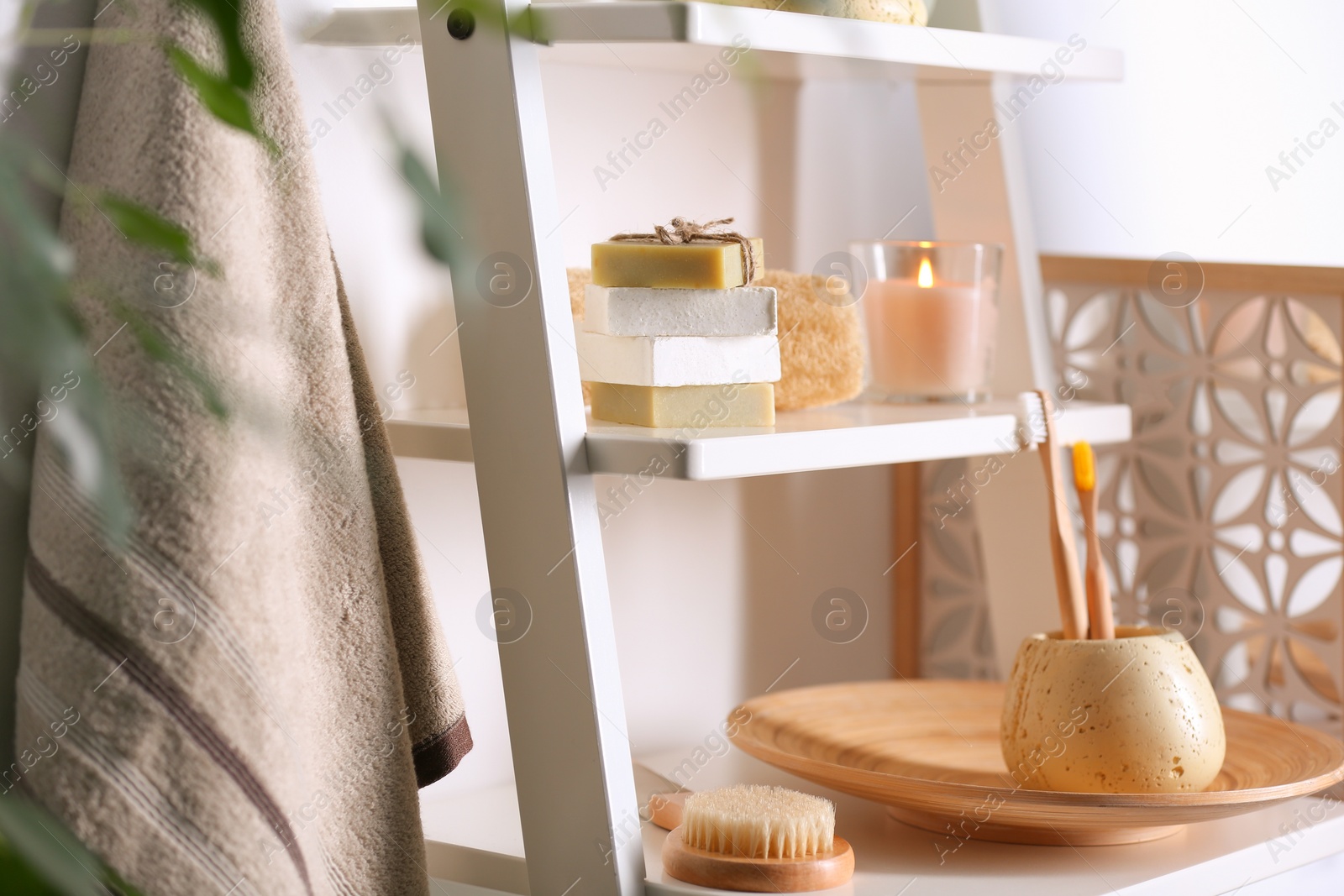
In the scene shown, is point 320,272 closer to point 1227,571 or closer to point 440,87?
point 440,87

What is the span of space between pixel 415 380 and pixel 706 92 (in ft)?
1.06

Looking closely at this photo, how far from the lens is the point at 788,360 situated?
765 millimetres

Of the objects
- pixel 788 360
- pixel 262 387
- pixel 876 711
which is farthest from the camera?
pixel 876 711

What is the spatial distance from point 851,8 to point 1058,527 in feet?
1.05

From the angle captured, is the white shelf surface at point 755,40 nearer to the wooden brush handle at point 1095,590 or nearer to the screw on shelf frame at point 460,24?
the screw on shelf frame at point 460,24

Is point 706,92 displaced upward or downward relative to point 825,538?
upward

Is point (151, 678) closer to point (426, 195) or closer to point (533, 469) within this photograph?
point (533, 469)

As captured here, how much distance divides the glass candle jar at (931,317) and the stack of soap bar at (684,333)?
21cm

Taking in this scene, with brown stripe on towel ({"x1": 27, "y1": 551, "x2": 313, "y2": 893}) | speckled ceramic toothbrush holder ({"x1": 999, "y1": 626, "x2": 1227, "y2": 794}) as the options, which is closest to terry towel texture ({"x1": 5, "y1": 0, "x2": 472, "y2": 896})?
brown stripe on towel ({"x1": 27, "y1": 551, "x2": 313, "y2": 893})

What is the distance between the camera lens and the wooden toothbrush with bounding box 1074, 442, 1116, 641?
731mm

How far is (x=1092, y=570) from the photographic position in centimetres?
74

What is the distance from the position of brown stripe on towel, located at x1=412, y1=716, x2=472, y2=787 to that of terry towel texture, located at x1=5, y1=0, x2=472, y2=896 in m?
0.02

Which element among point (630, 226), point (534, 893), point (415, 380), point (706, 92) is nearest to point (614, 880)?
point (534, 893)

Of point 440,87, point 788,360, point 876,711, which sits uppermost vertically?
point 440,87
